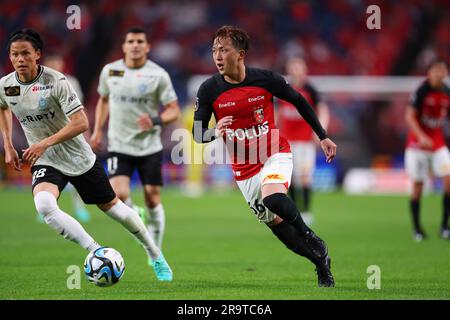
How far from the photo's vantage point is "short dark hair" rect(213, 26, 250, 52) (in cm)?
751

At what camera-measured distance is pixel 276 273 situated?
28.6 ft

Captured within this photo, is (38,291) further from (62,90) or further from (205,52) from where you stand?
(205,52)

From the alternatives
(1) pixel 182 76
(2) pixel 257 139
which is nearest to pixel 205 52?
(1) pixel 182 76

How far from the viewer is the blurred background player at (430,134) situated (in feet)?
42.0

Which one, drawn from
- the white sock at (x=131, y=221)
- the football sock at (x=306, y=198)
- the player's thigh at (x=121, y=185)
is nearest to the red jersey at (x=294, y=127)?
the football sock at (x=306, y=198)

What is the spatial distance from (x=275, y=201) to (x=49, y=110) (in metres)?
2.14

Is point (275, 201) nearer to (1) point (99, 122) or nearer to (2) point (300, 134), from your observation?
(1) point (99, 122)

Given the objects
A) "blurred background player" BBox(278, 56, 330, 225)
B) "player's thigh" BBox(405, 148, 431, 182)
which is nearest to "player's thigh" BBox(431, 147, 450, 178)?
"player's thigh" BBox(405, 148, 431, 182)

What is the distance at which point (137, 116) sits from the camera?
32.4 feet

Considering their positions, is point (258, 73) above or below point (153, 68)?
below

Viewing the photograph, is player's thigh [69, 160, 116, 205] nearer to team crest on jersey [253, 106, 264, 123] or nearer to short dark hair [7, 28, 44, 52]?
short dark hair [7, 28, 44, 52]

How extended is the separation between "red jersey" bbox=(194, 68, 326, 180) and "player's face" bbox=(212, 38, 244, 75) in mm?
171

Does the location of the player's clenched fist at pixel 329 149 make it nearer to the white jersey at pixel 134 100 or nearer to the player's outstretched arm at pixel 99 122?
the white jersey at pixel 134 100

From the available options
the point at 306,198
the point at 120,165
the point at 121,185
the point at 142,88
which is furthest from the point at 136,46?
the point at 306,198
